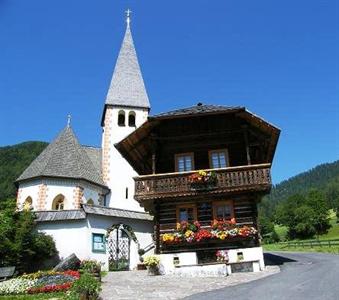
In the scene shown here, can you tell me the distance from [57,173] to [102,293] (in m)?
21.9

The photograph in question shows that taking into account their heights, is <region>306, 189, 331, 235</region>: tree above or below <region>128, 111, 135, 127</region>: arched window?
below

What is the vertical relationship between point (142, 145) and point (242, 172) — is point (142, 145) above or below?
above

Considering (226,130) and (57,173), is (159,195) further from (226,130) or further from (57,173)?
(57,173)

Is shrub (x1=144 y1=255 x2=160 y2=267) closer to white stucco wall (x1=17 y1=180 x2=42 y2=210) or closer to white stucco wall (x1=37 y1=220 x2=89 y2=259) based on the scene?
white stucco wall (x1=37 y1=220 x2=89 y2=259)

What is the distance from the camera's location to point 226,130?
2391 centimetres


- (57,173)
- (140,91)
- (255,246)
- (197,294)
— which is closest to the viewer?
(197,294)

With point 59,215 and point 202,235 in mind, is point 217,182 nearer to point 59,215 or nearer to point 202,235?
point 202,235

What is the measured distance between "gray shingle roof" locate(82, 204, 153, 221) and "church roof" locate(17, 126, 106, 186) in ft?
28.2

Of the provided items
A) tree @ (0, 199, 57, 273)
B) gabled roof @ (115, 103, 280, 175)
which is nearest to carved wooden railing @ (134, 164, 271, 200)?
gabled roof @ (115, 103, 280, 175)

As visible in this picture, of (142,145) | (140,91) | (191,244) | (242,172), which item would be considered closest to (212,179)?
(242,172)

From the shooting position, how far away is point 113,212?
27.7 m

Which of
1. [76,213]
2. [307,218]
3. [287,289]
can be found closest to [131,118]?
[76,213]

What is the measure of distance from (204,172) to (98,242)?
909 centimetres

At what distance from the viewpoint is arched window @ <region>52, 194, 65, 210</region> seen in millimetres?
34875
